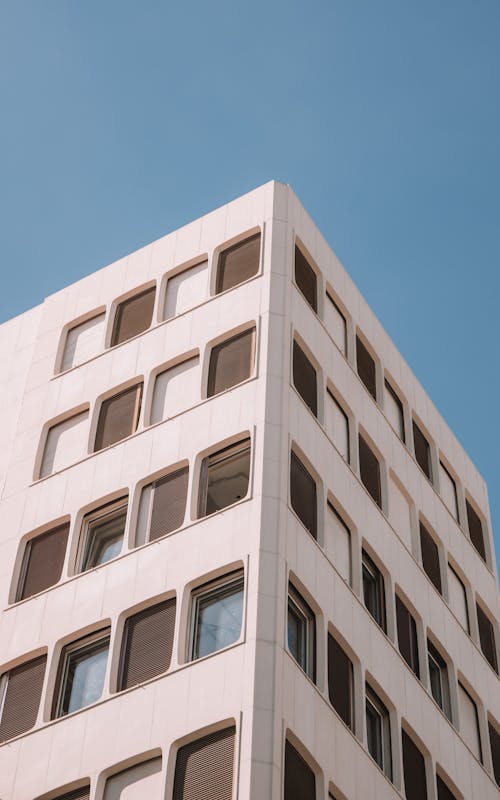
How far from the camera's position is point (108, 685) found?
93.8ft

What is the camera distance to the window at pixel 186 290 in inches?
1451

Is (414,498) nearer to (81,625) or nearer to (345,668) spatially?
(345,668)

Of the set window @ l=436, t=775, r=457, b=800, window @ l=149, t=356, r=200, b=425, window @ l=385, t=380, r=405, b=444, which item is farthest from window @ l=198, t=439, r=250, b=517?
window @ l=385, t=380, r=405, b=444

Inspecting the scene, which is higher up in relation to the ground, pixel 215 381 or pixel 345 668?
pixel 215 381

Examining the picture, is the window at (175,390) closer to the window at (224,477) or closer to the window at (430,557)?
the window at (224,477)

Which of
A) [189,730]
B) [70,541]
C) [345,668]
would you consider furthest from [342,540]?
[189,730]

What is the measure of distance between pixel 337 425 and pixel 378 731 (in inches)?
295

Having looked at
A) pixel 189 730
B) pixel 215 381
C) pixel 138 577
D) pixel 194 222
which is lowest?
pixel 189 730

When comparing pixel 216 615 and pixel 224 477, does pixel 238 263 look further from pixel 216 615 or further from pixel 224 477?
pixel 216 615

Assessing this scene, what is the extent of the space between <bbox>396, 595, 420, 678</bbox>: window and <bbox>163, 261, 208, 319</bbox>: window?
8658 mm

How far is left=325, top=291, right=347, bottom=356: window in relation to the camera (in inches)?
1485

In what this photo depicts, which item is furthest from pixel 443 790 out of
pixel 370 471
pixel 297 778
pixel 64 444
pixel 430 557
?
pixel 64 444

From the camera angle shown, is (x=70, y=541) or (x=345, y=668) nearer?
(x=345, y=668)

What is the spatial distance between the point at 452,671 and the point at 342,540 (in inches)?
221
